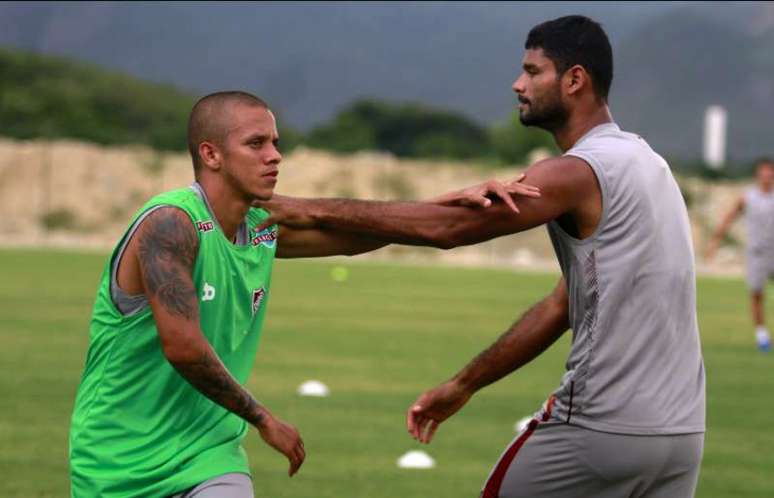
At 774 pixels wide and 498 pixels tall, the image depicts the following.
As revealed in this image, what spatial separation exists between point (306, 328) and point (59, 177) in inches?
1476

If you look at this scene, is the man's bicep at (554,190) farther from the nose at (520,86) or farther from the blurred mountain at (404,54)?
the blurred mountain at (404,54)

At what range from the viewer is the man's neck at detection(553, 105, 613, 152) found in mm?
5613

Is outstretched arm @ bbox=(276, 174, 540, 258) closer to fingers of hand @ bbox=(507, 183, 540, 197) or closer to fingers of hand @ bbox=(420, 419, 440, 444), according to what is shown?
fingers of hand @ bbox=(507, 183, 540, 197)

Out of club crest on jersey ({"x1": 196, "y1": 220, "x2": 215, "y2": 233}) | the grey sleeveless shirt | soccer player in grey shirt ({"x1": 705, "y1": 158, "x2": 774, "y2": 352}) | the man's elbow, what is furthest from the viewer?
the grey sleeveless shirt

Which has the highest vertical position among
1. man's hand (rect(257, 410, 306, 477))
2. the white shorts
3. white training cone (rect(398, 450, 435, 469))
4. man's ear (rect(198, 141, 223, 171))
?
man's ear (rect(198, 141, 223, 171))

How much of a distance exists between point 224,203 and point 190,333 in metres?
0.60

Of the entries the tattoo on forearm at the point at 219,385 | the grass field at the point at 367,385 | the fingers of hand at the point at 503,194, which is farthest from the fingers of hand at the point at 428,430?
the grass field at the point at 367,385

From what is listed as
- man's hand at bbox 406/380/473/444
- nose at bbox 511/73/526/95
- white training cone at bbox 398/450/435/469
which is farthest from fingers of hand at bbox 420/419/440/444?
white training cone at bbox 398/450/435/469

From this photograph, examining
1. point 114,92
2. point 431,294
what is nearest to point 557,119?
point 431,294

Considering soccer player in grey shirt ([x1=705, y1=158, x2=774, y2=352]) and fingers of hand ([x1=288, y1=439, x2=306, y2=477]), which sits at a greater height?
fingers of hand ([x1=288, y1=439, x2=306, y2=477])

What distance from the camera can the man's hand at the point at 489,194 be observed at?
17.8 ft

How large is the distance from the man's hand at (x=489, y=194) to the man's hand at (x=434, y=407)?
79 centimetres

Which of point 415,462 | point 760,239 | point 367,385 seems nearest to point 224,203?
point 415,462

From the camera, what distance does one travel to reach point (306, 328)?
2041 cm
